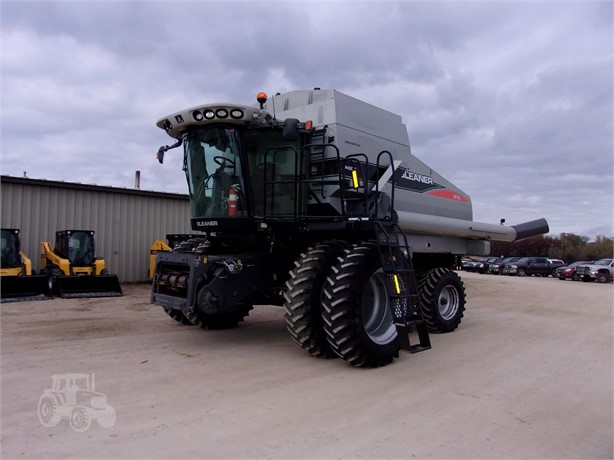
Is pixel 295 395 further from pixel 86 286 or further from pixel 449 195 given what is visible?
pixel 86 286

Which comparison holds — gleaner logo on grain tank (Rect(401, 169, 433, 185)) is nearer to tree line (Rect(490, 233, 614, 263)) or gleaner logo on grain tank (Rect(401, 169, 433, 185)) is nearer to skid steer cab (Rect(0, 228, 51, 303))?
skid steer cab (Rect(0, 228, 51, 303))

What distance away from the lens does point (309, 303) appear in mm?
6246

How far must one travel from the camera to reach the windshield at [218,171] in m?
6.83

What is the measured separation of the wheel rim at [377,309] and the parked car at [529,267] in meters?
31.3

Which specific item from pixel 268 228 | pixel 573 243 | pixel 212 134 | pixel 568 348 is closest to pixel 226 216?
pixel 268 228

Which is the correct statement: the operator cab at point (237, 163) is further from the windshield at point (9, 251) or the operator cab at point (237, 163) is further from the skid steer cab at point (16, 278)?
the windshield at point (9, 251)

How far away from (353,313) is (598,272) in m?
28.8

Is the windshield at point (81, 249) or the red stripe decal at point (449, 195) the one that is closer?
the red stripe decal at point (449, 195)

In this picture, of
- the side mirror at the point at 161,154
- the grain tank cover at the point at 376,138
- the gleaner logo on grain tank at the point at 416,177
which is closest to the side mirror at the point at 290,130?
the grain tank cover at the point at 376,138

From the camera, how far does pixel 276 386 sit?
209 inches

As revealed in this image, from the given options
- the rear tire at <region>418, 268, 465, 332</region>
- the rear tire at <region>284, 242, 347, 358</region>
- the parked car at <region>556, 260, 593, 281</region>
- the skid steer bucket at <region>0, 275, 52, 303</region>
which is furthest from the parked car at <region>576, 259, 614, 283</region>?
the skid steer bucket at <region>0, 275, 52, 303</region>

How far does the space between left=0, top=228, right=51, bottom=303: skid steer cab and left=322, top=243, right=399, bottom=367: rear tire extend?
10284mm

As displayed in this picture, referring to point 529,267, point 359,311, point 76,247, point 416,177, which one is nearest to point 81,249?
point 76,247

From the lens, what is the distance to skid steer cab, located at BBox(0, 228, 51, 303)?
1287 centimetres
